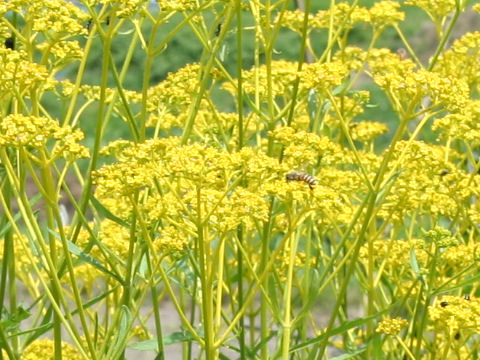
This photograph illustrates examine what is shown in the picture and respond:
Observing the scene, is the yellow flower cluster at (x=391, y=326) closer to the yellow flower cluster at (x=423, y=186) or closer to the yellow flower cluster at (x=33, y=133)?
the yellow flower cluster at (x=423, y=186)

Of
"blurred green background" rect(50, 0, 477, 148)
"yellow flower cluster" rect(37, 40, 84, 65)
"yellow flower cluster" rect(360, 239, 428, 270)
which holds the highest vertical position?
"yellow flower cluster" rect(37, 40, 84, 65)

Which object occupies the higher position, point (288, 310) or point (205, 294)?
point (205, 294)

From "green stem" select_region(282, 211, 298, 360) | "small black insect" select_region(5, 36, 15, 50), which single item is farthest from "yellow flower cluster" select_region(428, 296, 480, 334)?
"small black insect" select_region(5, 36, 15, 50)

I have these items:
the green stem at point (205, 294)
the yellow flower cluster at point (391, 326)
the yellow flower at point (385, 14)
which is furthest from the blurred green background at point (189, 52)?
the green stem at point (205, 294)

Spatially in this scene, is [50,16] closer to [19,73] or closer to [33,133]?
[19,73]

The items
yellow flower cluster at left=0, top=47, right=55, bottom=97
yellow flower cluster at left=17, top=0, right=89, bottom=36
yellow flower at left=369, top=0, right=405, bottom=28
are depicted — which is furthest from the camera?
yellow flower at left=369, top=0, right=405, bottom=28

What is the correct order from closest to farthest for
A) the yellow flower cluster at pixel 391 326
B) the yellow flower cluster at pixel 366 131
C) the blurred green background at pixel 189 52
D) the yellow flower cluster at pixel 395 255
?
the yellow flower cluster at pixel 391 326, the yellow flower cluster at pixel 395 255, the yellow flower cluster at pixel 366 131, the blurred green background at pixel 189 52

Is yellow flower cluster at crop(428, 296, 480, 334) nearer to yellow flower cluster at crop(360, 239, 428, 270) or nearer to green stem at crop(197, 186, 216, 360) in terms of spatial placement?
green stem at crop(197, 186, 216, 360)

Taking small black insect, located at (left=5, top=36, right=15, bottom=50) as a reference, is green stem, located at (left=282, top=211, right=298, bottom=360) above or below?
below

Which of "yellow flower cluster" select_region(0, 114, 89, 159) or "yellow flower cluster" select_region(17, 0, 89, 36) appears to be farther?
"yellow flower cluster" select_region(17, 0, 89, 36)

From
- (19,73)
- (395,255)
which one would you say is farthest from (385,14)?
(19,73)
